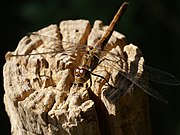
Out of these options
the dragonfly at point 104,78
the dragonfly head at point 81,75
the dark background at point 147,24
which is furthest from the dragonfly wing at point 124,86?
the dark background at point 147,24

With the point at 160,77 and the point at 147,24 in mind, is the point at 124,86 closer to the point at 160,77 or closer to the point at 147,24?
the point at 160,77

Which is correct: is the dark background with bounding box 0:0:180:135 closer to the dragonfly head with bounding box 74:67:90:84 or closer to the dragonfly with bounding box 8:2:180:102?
the dragonfly with bounding box 8:2:180:102

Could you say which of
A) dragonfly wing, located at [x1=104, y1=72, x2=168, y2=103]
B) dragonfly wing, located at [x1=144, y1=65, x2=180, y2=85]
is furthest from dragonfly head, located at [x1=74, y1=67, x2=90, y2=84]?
dragonfly wing, located at [x1=144, y1=65, x2=180, y2=85]

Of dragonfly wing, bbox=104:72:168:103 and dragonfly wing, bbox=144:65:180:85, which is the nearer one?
dragonfly wing, bbox=104:72:168:103

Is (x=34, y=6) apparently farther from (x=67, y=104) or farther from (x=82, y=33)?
(x=67, y=104)

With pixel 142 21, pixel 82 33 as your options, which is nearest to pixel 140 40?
pixel 142 21

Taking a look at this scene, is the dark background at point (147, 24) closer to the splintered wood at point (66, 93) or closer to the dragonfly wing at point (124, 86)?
the splintered wood at point (66, 93)

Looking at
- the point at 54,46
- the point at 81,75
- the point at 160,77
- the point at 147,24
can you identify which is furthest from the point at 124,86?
the point at 147,24
